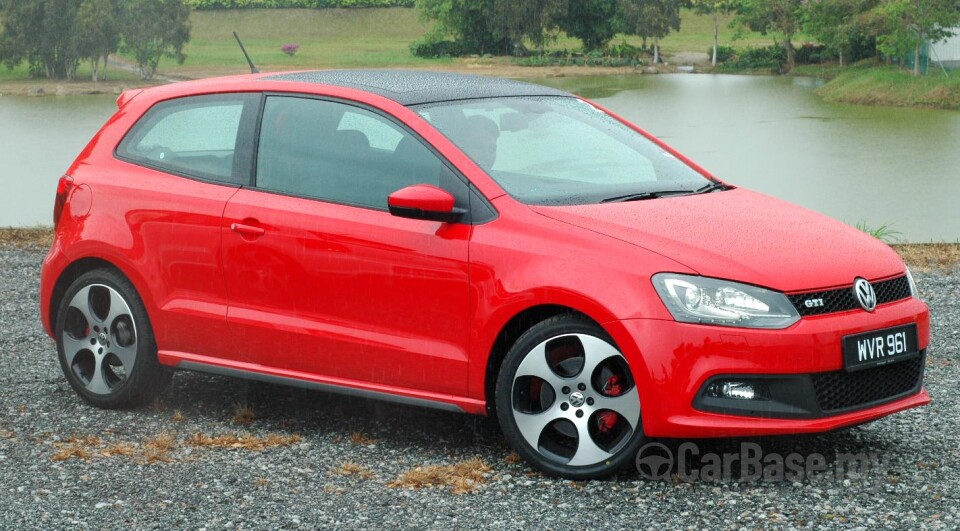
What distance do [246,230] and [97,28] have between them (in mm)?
35514

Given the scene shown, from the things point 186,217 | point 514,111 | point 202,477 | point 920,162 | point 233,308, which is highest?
point 514,111

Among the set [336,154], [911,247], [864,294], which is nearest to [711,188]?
[864,294]

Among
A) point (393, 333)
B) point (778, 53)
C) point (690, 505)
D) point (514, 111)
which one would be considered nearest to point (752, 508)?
point (690, 505)

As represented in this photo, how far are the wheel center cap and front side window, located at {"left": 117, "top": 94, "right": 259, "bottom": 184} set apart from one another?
176cm

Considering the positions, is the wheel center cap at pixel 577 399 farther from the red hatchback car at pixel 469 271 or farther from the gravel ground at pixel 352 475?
the gravel ground at pixel 352 475

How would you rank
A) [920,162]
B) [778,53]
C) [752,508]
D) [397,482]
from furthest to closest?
[778,53] → [920,162] → [397,482] → [752,508]

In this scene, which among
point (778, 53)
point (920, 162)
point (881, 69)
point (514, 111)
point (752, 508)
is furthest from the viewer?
point (778, 53)

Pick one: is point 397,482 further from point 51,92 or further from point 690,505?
point 51,92

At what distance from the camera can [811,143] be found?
35594 mm

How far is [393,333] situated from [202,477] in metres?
0.90

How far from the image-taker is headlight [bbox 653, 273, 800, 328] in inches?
179

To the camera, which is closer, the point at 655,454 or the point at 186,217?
the point at 655,454

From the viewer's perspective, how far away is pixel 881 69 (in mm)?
52000

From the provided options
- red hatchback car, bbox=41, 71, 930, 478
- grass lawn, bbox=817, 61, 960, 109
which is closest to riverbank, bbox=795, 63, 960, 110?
grass lawn, bbox=817, 61, 960, 109
